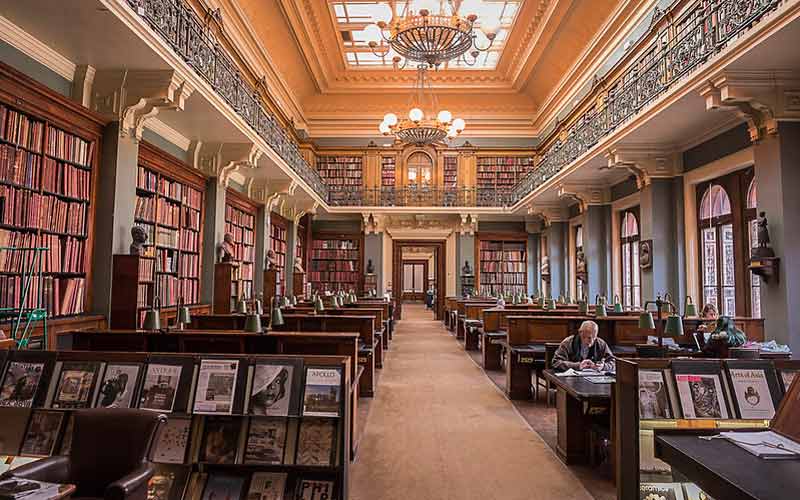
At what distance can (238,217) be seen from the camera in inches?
387

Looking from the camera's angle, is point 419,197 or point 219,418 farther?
point 419,197

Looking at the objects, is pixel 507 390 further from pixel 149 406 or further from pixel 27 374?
pixel 27 374

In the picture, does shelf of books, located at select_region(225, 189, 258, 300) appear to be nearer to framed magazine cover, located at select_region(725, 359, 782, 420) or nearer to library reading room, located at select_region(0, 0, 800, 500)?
library reading room, located at select_region(0, 0, 800, 500)

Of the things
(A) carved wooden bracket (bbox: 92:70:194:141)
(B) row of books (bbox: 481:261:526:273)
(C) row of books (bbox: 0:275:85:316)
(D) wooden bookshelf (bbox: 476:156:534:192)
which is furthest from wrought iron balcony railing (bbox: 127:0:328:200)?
(B) row of books (bbox: 481:261:526:273)

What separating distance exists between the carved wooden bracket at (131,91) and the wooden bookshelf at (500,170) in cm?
1164

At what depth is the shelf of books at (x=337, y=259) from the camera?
51.6ft

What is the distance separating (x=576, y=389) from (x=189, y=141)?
635 centimetres

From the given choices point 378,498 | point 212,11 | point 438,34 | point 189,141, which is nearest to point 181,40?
point 189,141

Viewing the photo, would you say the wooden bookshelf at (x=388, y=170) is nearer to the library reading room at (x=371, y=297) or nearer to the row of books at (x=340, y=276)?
the row of books at (x=340, y=276)

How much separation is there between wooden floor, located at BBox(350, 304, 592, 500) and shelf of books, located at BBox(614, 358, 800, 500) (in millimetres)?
770

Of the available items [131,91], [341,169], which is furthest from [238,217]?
[341,169]

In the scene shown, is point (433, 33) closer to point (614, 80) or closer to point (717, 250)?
point (614, 80)

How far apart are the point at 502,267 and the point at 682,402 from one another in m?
13.6

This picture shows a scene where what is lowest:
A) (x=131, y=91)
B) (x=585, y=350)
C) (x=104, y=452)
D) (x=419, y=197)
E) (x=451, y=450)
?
(x=451, y=450)
